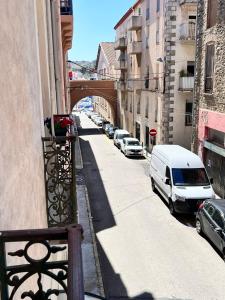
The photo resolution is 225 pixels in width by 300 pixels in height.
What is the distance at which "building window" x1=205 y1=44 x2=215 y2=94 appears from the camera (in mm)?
17094

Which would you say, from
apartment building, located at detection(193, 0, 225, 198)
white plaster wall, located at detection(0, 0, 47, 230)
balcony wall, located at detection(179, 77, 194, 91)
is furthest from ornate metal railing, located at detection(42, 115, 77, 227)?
balcony wall, located at detection(179, 77, 194, 91)

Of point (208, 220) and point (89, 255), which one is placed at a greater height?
point (208, 220)

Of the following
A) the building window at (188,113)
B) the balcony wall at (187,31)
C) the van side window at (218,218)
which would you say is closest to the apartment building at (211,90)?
the van side window at (218,218)

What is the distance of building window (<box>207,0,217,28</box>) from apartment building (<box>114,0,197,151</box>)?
662cm

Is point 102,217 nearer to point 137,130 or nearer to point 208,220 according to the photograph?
point 208,220

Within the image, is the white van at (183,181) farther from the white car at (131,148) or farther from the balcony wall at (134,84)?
the balcony wall at (134,84)

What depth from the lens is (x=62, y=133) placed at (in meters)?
7.96

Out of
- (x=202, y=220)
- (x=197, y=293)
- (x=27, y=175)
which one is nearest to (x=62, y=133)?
(x=27, y=175)

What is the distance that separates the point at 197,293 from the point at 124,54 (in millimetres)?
33210

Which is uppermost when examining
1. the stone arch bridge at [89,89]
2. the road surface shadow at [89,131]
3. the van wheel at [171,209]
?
the stone arch bridge at [89,89]

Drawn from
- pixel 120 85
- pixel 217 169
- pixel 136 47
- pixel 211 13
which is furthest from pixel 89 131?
pixel 217 169

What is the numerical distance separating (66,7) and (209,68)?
24.0ft

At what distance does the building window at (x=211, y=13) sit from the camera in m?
16.8

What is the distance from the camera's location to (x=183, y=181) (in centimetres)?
1484
